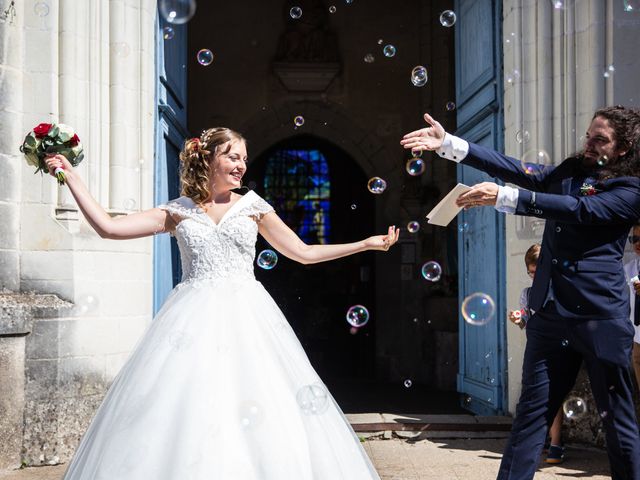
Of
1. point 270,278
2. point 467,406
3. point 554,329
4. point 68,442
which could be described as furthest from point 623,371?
point 270,278

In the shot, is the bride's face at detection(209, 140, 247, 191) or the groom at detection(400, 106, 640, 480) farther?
the bride's face at detection(209, 140, 247, 191)

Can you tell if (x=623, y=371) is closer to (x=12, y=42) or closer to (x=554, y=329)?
(x=554, y=329)

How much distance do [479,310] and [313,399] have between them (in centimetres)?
263

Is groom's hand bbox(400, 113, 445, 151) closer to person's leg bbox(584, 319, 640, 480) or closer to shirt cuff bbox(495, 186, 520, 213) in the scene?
shirt cuff bbox(495, 186, 520, 213)

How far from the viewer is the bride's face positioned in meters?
3.69

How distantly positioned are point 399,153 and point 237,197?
808 centimetres

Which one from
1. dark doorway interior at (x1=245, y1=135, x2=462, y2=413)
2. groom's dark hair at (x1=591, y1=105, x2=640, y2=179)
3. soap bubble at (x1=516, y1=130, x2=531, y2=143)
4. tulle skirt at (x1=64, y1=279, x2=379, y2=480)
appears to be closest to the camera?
tulle skirt at (x1=64, y1=279, x2=379, y2=480)

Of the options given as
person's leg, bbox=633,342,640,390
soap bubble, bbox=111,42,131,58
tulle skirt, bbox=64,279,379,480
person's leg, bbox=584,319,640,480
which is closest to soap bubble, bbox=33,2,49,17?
soap bubble, bbox=111,42,131,58

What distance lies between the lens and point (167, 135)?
21.4 feet

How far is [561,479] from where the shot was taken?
471 cm

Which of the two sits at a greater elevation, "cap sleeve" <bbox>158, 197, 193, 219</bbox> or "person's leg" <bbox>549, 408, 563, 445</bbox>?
"cap sleeve" <bbox>158, 197, 193, 219</bbox>

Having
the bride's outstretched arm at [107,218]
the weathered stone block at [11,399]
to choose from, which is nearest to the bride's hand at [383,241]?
the bride's outstretched arm at [107,218]

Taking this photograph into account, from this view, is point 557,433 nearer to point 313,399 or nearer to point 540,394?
point 540,394

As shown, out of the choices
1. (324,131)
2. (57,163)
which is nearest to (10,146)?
(57,163)
